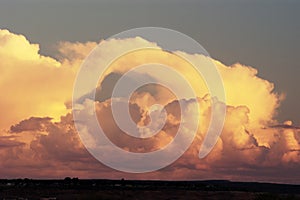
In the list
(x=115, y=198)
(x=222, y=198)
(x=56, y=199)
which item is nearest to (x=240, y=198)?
(x=222, y=198)

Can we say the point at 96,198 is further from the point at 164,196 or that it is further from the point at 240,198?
the point at 240,198

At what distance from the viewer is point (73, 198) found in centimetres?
17138

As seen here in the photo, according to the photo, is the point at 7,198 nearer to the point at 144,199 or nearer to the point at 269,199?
the point at 144,199

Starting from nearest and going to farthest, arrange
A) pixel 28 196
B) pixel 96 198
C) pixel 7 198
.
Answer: pixel 96 198 < pixel 7 198 < pixel 28 196

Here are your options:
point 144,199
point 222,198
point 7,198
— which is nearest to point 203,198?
point 222,198

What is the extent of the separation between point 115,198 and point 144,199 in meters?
9.72

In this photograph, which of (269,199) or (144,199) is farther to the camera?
(144,199)

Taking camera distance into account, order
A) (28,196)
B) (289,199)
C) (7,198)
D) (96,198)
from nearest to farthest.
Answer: (289,199), (96,198), (7,198), (28,196)

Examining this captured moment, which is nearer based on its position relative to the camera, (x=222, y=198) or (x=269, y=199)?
(x=269, y=199)

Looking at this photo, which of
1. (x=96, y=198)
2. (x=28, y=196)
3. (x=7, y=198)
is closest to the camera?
(x=96, y=198)

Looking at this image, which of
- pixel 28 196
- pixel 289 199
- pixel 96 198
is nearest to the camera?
pixel 289 199

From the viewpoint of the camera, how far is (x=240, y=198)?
7726 inches

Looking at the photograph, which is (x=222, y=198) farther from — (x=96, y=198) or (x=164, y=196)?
(x=96, y=198)

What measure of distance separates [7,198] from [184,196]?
53.9 m
